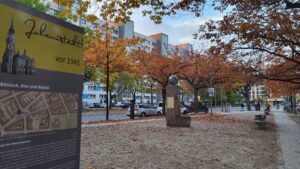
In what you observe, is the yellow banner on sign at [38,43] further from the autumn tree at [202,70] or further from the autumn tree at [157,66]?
the autumn tree at [202,70]

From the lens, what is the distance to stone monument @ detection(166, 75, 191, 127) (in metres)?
16.0

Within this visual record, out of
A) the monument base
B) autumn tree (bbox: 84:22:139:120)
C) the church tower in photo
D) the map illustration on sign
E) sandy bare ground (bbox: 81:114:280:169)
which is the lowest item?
sandy bare ground (bbox: 81:114:280:169)

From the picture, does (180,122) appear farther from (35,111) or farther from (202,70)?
(202,70)

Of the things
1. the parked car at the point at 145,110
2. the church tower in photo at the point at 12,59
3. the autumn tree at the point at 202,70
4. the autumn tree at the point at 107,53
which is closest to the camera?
the church tower in photo at the point at 12,59

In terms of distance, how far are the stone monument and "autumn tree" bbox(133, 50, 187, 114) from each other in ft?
49.7

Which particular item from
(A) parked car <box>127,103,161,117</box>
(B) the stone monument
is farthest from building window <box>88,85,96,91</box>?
(B) the stone monument

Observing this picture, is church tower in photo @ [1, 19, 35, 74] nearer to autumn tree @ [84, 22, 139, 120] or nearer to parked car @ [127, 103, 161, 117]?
autumn tree @ [84, 22, 139, 120]

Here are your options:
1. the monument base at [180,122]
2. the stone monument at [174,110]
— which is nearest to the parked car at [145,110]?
the stone monument at [174,110]

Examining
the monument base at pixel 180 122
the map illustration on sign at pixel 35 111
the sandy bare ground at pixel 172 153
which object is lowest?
the sandy bare ground at pixel 172 153

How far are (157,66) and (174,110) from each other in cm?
1636

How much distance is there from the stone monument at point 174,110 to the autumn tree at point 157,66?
15158mm

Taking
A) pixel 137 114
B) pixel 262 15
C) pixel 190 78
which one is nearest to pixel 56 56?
pixel 262 15

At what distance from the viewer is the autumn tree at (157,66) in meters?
32.4

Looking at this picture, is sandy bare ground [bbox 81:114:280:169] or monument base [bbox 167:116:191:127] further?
monument base [bbox 167:116:191:127]
